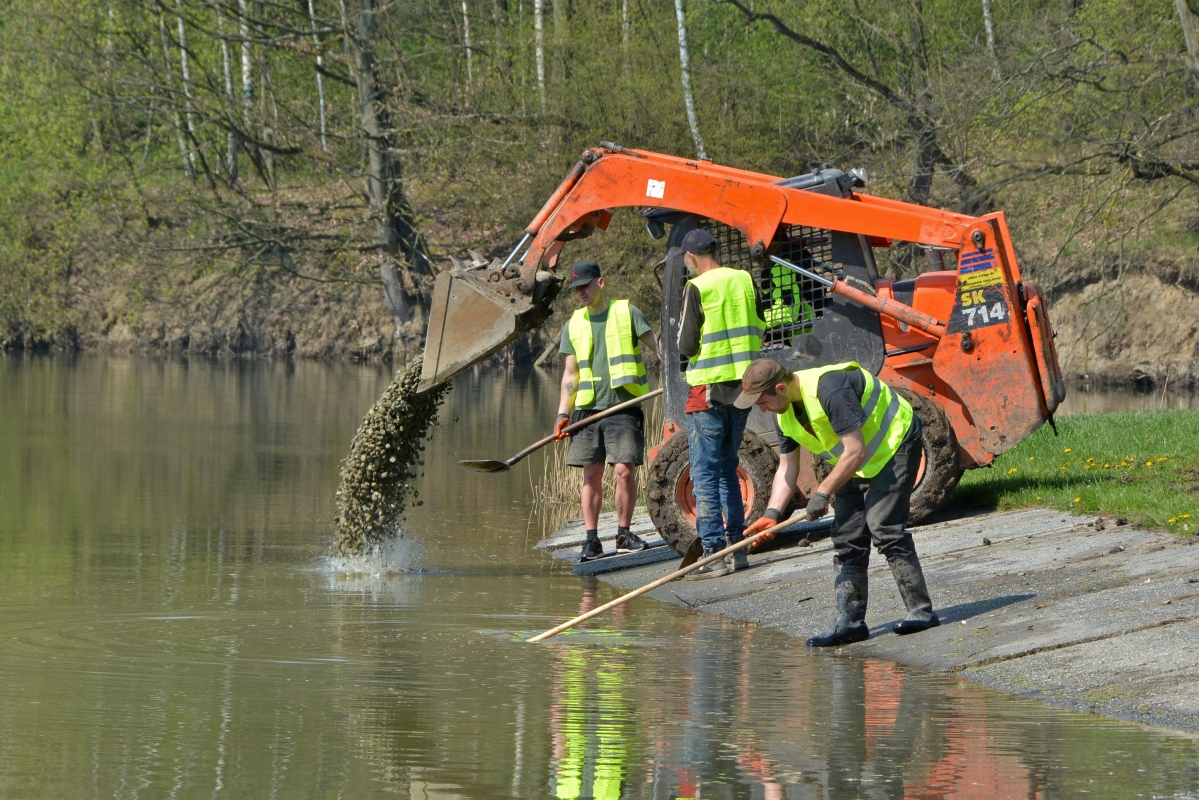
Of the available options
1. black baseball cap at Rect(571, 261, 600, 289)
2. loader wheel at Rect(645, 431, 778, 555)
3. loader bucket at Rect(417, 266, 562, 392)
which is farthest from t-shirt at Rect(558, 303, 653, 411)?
loader bucket at Rect(417, 266, 562, 392)

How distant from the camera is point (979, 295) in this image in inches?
398

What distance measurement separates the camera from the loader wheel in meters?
10.4

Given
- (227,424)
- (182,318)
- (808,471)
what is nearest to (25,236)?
(182,318)

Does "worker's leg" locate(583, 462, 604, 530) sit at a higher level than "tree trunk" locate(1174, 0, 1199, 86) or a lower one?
lower

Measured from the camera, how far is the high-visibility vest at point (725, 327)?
9594 mm

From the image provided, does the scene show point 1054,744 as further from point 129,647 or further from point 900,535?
point 129,647

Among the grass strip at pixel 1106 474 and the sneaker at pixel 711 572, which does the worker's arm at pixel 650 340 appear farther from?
the grass strip at pixel 1106 474

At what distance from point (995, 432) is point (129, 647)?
216 inches

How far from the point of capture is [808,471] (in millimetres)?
10547

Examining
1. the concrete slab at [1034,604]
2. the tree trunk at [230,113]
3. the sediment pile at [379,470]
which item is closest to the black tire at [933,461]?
the concrete slab at [1034,604]

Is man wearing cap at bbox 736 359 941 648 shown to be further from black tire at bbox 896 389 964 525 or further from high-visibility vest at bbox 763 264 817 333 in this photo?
high-visibility vest at bbox 763 264 817 333

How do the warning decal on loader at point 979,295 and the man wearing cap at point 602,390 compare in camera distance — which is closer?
the warning decal on loader at point 979,295

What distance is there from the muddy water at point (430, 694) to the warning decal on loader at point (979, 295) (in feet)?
9.39

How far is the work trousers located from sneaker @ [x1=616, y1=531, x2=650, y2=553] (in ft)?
10.5
